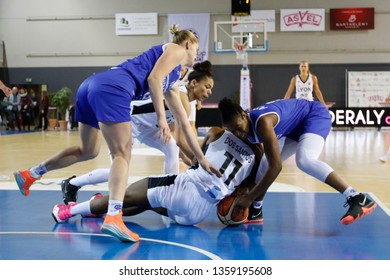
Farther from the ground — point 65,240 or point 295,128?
point 295,128

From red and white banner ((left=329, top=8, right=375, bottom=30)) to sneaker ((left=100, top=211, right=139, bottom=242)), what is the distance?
1848 cm

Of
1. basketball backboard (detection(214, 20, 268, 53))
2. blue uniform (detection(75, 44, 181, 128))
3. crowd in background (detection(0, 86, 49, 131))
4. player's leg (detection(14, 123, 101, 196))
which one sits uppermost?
basketball backboard (detection(214, 20, 268, 53))

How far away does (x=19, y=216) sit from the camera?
4215 millimetres

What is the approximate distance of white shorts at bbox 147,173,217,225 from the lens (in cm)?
372

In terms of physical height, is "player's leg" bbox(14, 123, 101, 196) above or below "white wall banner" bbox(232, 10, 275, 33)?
below

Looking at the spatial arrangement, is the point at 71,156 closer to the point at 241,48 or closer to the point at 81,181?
the point at 81,181

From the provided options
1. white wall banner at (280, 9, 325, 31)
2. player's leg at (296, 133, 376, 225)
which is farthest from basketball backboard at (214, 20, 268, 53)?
player's leg at (296, 133, 376, 225)

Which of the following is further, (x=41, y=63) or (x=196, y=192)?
(x=41, y=63)

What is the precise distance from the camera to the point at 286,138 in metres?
4.27

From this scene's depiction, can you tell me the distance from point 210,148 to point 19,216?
1.54 metres

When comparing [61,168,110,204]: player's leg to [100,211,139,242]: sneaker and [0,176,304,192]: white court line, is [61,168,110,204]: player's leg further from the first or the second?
[100,211,139,242]: sneaker

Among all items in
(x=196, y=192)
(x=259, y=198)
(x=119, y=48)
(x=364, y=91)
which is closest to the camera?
(x=196, y=192)

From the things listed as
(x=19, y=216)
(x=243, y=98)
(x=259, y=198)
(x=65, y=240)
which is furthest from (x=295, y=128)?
(x=243, y=98)
